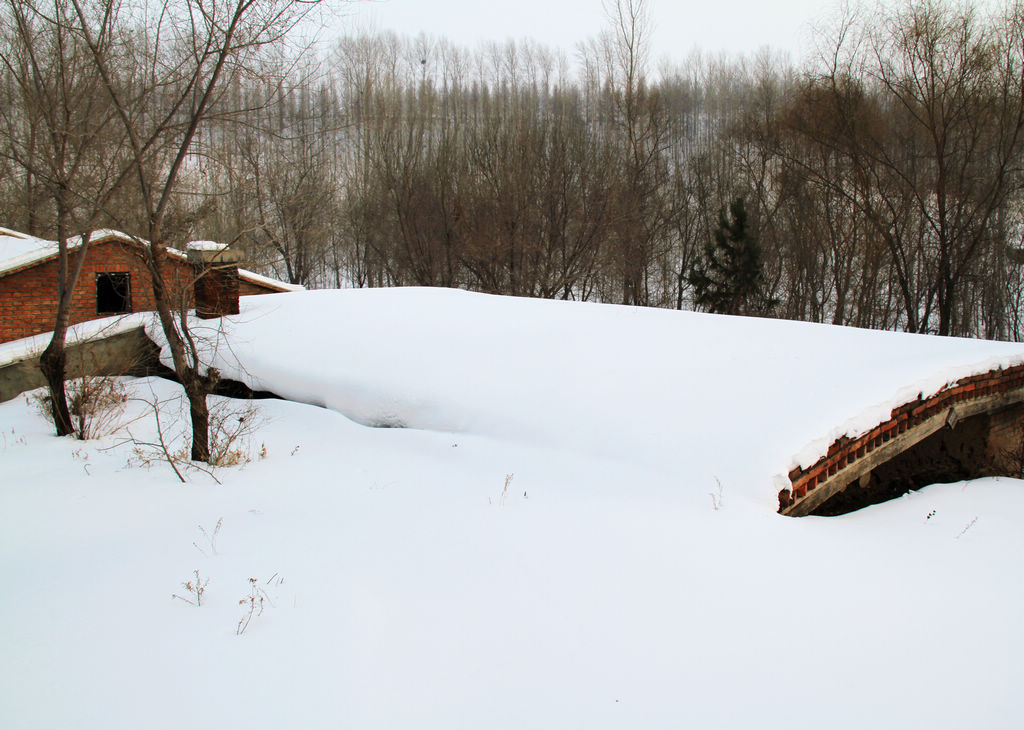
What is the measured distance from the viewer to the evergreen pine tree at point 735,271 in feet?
89.8

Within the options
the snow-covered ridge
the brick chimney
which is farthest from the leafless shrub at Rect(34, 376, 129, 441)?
the brick chimney

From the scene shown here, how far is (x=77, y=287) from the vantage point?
1459 cm

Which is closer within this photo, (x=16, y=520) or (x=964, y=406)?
(x=16, y=520)

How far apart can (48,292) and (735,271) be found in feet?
77.6

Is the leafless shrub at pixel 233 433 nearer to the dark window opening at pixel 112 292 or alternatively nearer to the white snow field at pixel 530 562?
the white snow field at pixel 530 562

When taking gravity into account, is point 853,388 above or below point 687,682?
above

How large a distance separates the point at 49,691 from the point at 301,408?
16.5ft

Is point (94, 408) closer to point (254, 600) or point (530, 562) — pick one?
point (254, 600)

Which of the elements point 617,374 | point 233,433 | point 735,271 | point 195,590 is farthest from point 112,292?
point 735,271

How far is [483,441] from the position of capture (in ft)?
19.8

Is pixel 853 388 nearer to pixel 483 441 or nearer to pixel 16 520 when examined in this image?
pixel 483 441

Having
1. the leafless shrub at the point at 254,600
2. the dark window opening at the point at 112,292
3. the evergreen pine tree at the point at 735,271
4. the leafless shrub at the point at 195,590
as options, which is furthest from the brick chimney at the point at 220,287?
the evergreen pine tree at the point at 735,271

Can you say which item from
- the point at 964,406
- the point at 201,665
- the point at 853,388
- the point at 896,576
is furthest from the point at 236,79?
the point at 964,406

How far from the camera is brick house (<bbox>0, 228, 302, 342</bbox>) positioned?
1370 cm
